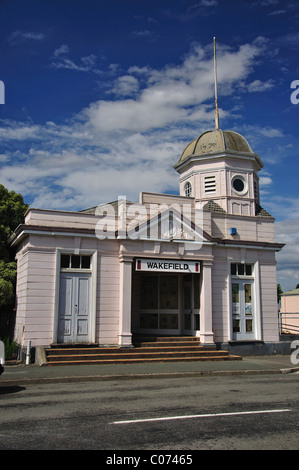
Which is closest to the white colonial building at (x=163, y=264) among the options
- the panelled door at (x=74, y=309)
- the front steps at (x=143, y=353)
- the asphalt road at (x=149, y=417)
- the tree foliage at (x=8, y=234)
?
the panelled door at (x=74, y=309)

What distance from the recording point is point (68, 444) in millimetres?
5512

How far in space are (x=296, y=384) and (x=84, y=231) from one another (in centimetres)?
835

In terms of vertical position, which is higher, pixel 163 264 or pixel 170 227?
pixel 170 227

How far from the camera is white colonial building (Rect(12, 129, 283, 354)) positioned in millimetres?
14555

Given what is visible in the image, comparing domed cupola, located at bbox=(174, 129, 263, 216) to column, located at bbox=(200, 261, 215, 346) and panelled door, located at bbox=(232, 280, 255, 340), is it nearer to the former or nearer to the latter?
panelled door, located at bbox=(232, 280, 255, 340)

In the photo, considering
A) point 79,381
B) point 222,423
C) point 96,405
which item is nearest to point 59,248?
point 79,381

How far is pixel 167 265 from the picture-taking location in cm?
1599

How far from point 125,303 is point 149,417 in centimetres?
812

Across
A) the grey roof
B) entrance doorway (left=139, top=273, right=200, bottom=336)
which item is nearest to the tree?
entrance doorway (left=139, top=273, right=200, bottom=336)

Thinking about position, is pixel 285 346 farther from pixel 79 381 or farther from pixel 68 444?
pixel 68 444

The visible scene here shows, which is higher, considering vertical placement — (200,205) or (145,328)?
(200,205)

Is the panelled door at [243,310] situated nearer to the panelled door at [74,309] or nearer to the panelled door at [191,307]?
the panelled door at [191,307]

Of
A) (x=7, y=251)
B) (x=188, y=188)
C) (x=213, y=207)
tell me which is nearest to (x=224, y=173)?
(x=213, y=207)

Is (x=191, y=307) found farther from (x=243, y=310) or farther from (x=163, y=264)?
(x=163, y=264)
